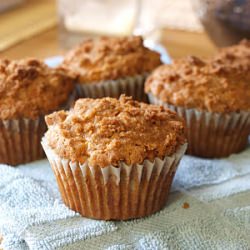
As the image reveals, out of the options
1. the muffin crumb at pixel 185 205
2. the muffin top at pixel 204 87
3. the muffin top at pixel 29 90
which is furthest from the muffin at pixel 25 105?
the muffin crumb at pixel 185 205

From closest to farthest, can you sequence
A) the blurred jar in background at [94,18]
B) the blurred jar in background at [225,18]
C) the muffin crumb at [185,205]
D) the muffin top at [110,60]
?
the muffin crumb at [185,205] < the muffin top at [110,60] < the blurred jar in background at [225,18] < the blurred jar in background at [94,18]

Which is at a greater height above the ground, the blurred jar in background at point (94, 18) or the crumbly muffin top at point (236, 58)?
the crumbly muffin top at point (236, 58)

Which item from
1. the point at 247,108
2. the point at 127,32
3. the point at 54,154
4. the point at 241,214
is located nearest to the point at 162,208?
the point at 241,214

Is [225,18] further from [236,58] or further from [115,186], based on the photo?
[115,186]

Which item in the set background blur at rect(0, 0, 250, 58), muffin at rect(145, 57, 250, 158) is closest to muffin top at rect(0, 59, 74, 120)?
muffin at rect(145, 57, 250, 158)

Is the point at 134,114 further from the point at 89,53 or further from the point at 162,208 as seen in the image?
the point at 89,53

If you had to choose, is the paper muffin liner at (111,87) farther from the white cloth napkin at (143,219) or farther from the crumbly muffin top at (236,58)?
the white cloth napkin at (143,219)

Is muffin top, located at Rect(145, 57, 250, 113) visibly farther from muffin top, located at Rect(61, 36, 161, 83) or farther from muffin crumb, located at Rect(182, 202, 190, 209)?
muffin crumb, located at Rect(182, 202, 190, 209)
